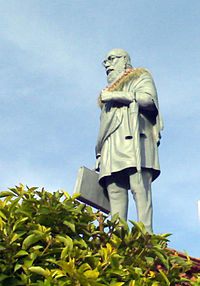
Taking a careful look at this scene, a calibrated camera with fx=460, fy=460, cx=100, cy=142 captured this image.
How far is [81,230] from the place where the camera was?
12.9 feet

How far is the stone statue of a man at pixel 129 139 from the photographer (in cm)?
616

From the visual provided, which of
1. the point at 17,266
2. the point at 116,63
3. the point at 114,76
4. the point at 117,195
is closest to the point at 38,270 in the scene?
the point at 17,266

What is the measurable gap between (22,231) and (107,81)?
422 centimetres

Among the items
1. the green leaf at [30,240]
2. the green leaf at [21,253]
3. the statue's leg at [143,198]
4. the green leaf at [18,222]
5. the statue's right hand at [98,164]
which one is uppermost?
the statue's right hand at [98,164]

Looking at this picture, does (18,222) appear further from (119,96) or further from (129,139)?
(119,96)

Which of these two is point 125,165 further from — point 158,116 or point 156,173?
point 158,116

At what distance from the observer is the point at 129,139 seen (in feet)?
21.3

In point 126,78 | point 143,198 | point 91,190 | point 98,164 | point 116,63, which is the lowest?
point 143,198

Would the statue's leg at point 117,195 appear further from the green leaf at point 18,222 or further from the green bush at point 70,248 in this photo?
the green leaf at point 18,222

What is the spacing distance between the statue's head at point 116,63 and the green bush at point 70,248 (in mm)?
3450

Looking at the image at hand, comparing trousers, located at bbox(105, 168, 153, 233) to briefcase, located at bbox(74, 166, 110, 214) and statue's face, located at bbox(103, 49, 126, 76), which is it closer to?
briefcase, located at bbox(74, 166, 110, 214)

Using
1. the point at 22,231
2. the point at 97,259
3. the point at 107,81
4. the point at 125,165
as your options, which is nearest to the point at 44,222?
the point at 22,231

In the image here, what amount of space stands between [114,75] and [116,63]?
22cm

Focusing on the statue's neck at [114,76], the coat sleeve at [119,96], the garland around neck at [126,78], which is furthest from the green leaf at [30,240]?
the statue's neck at [114,76]
